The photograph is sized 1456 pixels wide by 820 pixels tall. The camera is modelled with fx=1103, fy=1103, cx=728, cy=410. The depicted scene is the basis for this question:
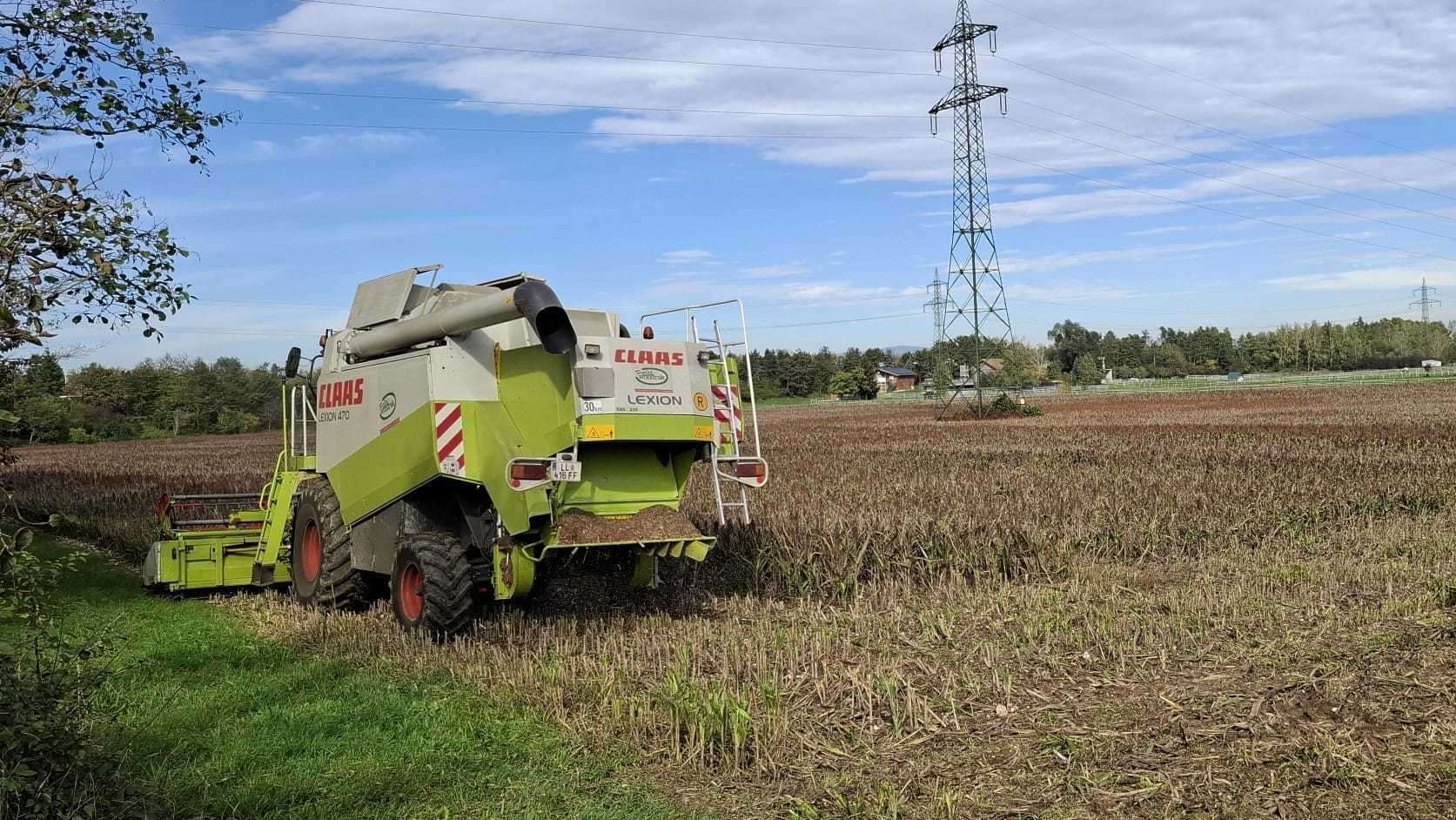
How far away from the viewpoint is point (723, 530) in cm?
1220

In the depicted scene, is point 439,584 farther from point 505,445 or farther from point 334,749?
point 334,749

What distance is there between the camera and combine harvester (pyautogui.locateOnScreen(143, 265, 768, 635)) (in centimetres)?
835

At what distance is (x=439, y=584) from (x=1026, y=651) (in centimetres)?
432

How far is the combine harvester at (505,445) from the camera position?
27.4ft

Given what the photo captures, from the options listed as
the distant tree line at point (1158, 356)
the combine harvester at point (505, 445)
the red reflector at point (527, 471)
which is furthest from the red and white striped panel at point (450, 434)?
the distant tree line at point (1158, 356)

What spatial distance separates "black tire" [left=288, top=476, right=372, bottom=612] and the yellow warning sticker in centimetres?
311

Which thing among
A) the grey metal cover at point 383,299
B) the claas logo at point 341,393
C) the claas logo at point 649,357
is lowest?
the claas logo at point 341,393

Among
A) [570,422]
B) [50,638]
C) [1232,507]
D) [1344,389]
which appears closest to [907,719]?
[570,422]

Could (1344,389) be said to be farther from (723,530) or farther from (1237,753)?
(1237,753)

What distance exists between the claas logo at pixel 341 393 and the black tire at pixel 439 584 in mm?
1663

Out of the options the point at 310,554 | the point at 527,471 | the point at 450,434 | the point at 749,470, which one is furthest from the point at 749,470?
the point at 310,554

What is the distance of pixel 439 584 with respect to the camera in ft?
27.3

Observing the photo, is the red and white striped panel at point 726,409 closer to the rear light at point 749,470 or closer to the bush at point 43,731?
the rear light at point 749,470

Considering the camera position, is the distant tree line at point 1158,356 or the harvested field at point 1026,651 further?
the distant tree line at point 1158,356
